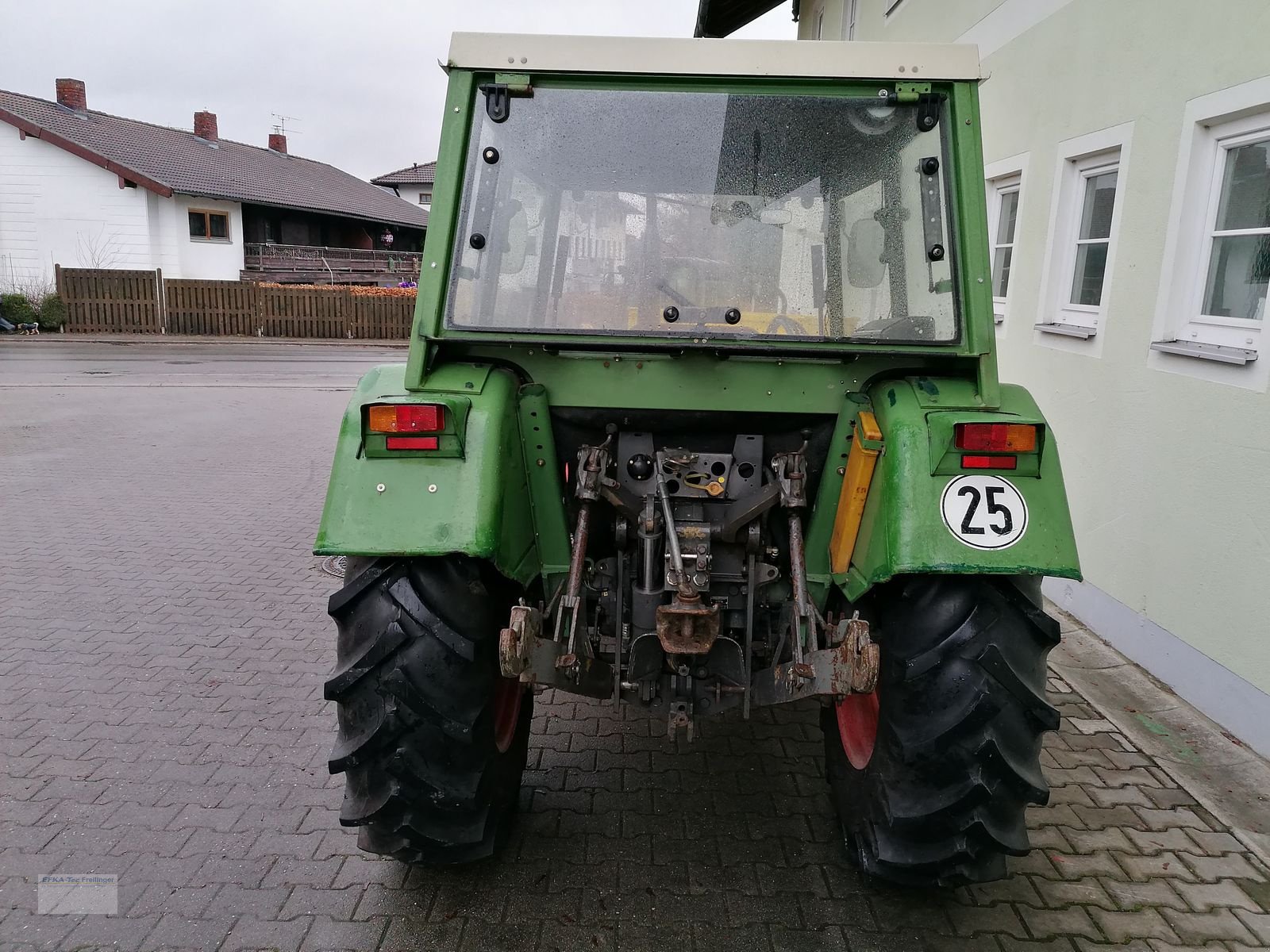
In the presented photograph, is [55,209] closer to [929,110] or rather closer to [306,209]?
[306,209]

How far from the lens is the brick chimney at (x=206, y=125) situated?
1394 inches

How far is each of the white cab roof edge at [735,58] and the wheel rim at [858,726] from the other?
71.7 inches

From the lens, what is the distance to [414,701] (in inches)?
99.0

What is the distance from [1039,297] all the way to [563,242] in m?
4.30

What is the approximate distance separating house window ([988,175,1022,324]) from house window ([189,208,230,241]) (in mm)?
27726

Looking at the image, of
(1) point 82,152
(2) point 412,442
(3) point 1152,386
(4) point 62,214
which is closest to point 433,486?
(2) point 412,442

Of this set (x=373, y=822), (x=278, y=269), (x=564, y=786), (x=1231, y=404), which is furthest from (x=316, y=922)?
(x=278, y=269)

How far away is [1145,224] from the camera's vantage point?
15.5ft

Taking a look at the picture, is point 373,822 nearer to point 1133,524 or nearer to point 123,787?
point 123,787

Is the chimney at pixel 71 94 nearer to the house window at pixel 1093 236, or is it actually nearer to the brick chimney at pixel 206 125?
the brick chimney at pixel 206 125

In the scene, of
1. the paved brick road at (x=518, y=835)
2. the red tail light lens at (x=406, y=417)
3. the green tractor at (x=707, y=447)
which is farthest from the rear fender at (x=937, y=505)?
the red tail light lens at (x=406, y=417)

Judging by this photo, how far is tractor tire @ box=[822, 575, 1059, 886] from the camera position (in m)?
2.46

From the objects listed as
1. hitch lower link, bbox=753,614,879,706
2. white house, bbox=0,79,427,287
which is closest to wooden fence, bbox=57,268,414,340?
white house, bbox=0,79,427,287

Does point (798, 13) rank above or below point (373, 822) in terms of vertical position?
above
